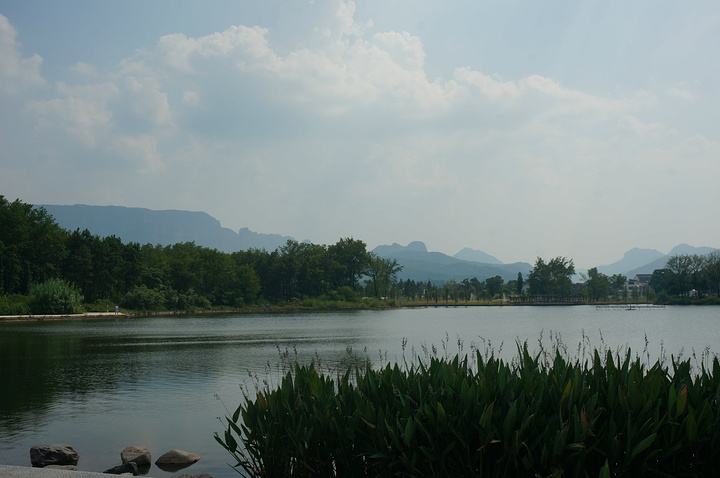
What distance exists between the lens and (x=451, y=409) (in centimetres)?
543

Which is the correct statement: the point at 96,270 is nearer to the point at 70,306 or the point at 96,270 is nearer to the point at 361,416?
the point at 70,306

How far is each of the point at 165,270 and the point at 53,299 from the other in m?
26.3

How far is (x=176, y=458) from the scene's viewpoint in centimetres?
1005

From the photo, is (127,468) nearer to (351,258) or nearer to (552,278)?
(351,258)

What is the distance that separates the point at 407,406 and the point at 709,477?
281 centimetres

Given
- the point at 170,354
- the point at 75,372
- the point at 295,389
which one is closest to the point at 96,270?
the point at 170,354

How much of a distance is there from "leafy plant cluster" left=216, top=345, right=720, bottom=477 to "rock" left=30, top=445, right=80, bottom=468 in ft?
17.1

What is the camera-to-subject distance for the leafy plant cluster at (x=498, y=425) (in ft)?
16.4

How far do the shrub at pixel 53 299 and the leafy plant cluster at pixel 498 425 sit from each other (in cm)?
5942

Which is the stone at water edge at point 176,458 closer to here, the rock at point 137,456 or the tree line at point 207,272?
the rock at point 137,456

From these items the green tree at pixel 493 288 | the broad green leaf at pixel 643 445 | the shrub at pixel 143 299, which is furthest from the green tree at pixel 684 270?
the broad green leaf at pixel 643 445

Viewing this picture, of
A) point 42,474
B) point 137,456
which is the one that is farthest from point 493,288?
point 42,474

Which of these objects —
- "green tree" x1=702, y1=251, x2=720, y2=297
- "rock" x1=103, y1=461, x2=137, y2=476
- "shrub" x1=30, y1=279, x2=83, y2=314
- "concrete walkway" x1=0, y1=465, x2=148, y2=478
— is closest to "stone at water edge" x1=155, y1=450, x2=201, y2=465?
"rock" x1=103, y1=461, x2=137, y2=476

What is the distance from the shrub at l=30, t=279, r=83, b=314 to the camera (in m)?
57.1
